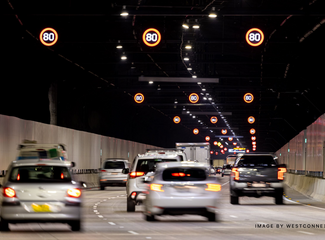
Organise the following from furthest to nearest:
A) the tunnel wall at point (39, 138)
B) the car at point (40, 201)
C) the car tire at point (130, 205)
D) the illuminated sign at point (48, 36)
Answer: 1. the tunnel wall at point (39, 138)
2. the illuminated sign at point (48, 36)
3. the car tire at point (130, 205)
4. the car at point (40, 201)

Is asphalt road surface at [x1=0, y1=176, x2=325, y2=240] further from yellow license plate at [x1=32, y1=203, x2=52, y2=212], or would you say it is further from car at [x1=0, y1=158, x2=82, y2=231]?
yellow license plate at [x1=32, y1=203, x2=52, y2=212]

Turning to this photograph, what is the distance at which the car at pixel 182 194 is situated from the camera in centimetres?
1809

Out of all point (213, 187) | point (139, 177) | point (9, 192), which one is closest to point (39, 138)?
point (139, 177)

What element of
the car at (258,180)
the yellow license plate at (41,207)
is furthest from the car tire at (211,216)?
the car at (258,180)

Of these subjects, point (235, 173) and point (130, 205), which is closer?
point (130, 205)

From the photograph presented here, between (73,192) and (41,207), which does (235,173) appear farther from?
(41,207)

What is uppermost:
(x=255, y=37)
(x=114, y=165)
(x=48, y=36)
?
(x=48, y=36)

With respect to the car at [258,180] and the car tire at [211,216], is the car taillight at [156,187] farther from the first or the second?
the car at [258,180]

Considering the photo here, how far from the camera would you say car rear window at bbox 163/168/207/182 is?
1861 cm

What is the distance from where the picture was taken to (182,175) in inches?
744

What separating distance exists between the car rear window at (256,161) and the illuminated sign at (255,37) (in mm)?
6315

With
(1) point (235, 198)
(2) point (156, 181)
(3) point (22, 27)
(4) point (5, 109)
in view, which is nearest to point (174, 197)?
(2) point (156, 181)

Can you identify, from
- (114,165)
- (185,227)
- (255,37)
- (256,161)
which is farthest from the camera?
(114,165)

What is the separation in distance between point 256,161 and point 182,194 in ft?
37.6
